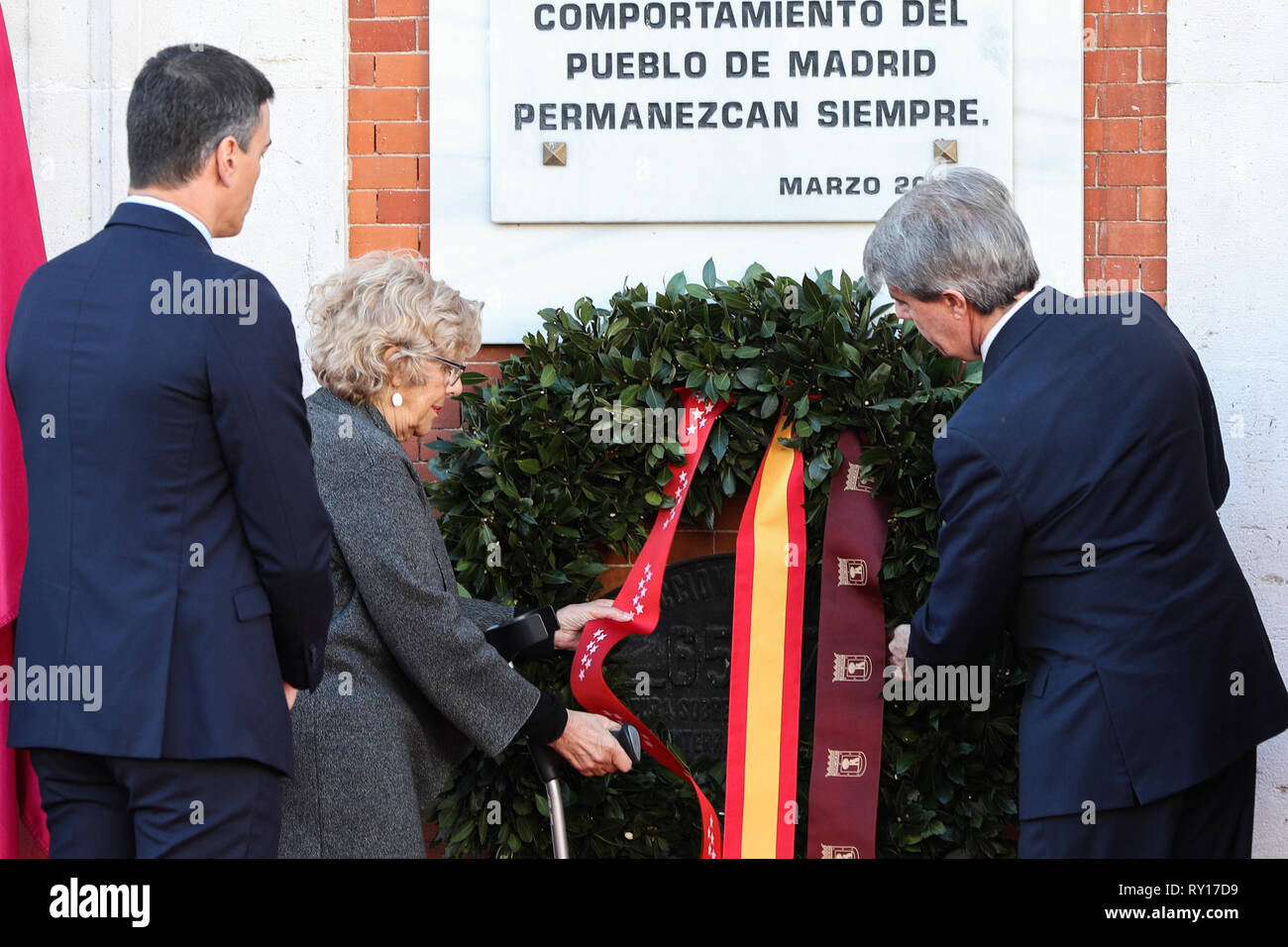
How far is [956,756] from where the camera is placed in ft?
10.8

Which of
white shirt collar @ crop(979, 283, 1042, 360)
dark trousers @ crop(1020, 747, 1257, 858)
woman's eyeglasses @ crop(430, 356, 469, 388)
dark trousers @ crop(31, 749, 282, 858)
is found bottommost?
dark trousers @ crop(1020, 747, 1257, 858)

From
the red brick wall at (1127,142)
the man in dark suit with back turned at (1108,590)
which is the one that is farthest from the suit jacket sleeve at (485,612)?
the red brick wall at (1127,142)

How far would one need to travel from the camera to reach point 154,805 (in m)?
2.12

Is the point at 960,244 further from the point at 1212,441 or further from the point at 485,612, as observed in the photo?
the point at 485,612

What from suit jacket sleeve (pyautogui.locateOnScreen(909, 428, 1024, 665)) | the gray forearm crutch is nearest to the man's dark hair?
the gray forearm crutch

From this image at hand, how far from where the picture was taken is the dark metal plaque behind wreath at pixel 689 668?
361 cm

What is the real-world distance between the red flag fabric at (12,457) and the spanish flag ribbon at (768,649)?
170cm

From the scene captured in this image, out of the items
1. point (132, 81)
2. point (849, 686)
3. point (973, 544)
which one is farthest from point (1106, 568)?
point (132, 81)

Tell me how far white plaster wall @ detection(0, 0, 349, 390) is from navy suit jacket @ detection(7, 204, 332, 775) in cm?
179

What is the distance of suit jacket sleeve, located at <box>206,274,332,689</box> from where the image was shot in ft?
6.91

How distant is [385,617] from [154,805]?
0.64 metres

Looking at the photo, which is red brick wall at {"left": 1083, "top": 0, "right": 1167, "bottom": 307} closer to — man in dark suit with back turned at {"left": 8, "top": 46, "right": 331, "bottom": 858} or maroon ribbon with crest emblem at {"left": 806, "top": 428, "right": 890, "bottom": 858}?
maroon ribbon with crest emblem at {"left": 806, "top": 428, "right": 890, "bottom": 858}

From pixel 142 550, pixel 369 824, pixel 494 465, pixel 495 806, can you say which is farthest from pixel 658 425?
pixel 142 550
